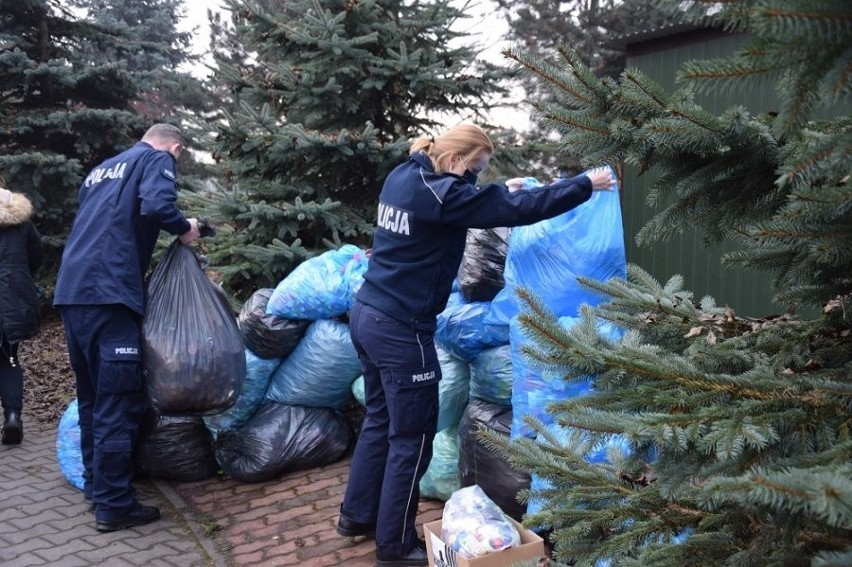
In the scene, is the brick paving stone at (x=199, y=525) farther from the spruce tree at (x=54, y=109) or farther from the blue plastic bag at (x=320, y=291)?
the spruce tree at (x=54, y=109)

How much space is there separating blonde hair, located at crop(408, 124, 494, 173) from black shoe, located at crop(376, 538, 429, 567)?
5.41ft

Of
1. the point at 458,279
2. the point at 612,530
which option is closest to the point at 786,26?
the point at 612,530

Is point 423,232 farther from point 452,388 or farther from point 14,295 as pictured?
point 14,295

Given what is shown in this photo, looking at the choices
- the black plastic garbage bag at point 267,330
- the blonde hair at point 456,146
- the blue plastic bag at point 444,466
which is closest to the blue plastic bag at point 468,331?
the blue plastic bag at point 444,466

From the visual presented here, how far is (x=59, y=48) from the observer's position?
32.9ft

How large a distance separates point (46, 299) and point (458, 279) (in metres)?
6.68

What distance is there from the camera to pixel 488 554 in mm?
2773

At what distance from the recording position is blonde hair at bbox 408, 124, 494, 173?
3.25 m

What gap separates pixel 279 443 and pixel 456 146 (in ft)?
6.92

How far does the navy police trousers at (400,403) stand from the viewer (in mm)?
3250

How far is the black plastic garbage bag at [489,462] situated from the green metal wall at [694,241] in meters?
1.97

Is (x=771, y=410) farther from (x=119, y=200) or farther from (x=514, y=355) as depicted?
(x=119, y=200)

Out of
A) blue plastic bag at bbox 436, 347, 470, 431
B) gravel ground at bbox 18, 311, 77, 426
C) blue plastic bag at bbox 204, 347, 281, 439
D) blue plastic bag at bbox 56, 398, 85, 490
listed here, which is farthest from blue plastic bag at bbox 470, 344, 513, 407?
gravel ground at bbox 18, 311, 77, 426

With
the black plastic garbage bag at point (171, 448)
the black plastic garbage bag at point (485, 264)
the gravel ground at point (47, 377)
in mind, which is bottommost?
the gravel ground at point (47, 377)
